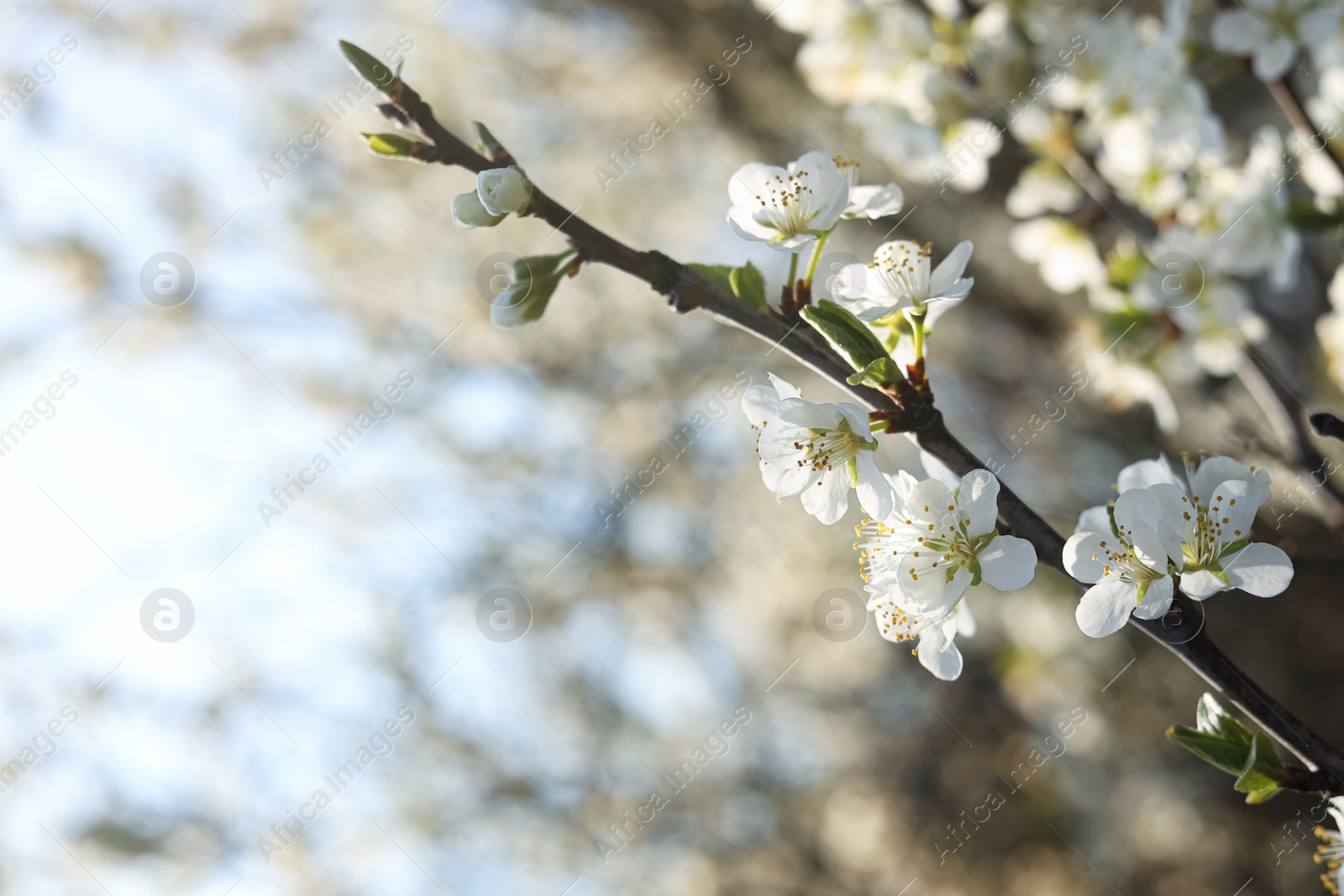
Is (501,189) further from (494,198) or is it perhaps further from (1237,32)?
(1237,32)

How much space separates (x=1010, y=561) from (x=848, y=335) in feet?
0.82

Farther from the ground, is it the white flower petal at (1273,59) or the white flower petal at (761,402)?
the white flower petal at (761,402)

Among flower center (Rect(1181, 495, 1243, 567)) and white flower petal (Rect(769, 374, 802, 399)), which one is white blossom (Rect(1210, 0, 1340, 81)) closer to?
flower center (Rect(1181, 495, 1243, 567))

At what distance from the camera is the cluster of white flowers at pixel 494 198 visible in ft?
2.39

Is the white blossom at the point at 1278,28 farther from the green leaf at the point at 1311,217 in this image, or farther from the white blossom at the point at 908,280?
the white blossom at the point at 908,280

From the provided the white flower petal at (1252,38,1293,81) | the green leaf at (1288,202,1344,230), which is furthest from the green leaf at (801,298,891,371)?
the white flower petal at (1252,38,1293,81)

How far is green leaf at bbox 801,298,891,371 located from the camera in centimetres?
70

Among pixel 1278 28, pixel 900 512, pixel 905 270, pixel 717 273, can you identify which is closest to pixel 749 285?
pixel 717 273

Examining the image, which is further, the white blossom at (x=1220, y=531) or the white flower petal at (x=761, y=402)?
the white flower petal at (x=761, y=402)

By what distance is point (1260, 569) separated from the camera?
2.34ft

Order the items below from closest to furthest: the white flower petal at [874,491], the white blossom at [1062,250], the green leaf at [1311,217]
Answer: the white flower petal at [874,491] → the green leaf at [1311,217] → the white blossom at [1062,250]

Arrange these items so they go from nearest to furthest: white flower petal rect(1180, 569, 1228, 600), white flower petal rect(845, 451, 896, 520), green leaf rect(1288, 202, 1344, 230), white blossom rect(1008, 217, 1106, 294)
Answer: white flower petal rect(1180, 569, 1228, 600)
white flower petal rect(845, 451, 896, 520)
green leaf rect(1288, 202, 1344, 230)
white blossom rect(1008, 217, 1106, 294)

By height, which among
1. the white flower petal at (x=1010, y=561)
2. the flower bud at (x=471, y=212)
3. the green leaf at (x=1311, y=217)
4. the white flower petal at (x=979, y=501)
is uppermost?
the flower bud at (x=471, y=212)

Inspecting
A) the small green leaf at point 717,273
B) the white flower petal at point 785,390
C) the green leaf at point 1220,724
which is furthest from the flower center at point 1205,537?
the small green leaf at point 717,273
